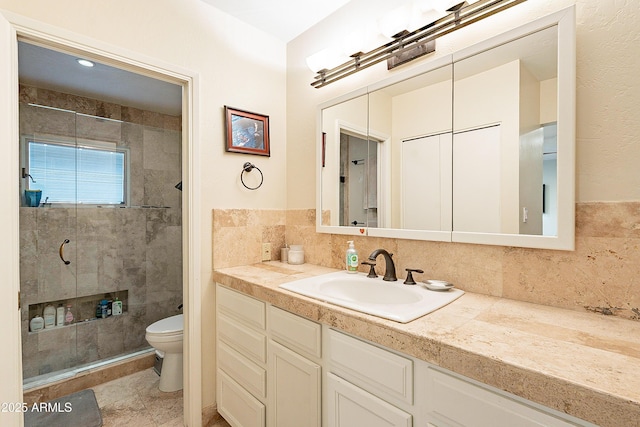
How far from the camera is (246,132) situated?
6.28 ft

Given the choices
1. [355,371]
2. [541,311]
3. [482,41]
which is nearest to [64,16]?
[482,41]

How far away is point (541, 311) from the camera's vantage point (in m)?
0.99

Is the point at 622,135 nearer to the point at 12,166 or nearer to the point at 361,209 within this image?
the point at 361,209

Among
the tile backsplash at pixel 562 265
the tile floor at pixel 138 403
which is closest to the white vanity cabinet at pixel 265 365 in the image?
the tile floor at pixel 138 403

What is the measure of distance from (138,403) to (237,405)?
93 cm

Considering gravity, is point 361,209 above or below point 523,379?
above

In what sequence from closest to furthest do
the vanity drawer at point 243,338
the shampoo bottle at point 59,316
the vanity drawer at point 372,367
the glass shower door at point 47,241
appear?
the vanity drawer at point 372,367 → the vanity drawer at point 243,338 → the glass shower door at point 47,241 → the shampoo bottle at point 59,316

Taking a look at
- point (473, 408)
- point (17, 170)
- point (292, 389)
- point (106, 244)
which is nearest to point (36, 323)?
point (106, 244)

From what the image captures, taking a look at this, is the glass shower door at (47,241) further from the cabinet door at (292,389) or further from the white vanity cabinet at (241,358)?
the cabinet door at (292,389)

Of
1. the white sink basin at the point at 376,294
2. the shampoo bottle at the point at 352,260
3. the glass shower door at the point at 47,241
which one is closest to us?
the white sink basin at the point at 376,294

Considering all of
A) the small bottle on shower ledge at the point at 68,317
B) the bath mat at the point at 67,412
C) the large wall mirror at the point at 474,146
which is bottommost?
the bath mat at the point at 67,412

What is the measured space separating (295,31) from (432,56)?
1064 millimetres

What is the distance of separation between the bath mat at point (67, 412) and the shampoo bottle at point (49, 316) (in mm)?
663

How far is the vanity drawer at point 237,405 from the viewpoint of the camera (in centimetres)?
142
